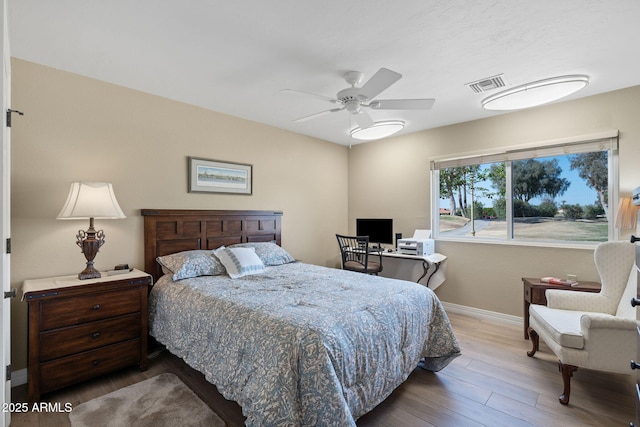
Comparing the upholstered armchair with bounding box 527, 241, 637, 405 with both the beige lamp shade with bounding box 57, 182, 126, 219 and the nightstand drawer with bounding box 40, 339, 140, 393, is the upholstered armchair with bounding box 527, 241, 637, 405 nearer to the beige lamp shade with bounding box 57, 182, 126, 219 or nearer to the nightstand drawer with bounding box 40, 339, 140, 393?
the nightstand drawer with bounding box 40, 339, 140, 393

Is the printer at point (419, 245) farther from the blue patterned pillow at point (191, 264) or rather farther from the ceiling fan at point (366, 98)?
the blue patterned pillow at point (191, 264)

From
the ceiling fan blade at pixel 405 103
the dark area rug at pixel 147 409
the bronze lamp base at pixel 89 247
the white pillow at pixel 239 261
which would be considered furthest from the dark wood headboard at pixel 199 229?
the ceiling fan blade at pixel 405 103

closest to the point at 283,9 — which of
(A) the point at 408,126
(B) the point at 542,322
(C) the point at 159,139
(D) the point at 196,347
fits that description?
(C) the point at 159,139

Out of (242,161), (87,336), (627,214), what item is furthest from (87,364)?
(627,214)

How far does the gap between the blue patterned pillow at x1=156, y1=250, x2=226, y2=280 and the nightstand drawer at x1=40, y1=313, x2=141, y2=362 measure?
477mm

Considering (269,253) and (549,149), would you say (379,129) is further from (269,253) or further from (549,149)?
(269,253)

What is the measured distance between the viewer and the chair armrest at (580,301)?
8.33 feet

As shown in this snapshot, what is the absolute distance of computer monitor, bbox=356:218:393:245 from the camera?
15.0ft

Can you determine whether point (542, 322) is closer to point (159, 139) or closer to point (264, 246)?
point (264, 246)

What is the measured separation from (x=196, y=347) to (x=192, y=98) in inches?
97.7

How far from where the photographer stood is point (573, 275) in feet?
10.4

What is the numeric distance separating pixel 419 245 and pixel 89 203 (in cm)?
357

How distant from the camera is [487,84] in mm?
2791

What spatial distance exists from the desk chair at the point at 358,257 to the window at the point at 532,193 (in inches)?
39.4
